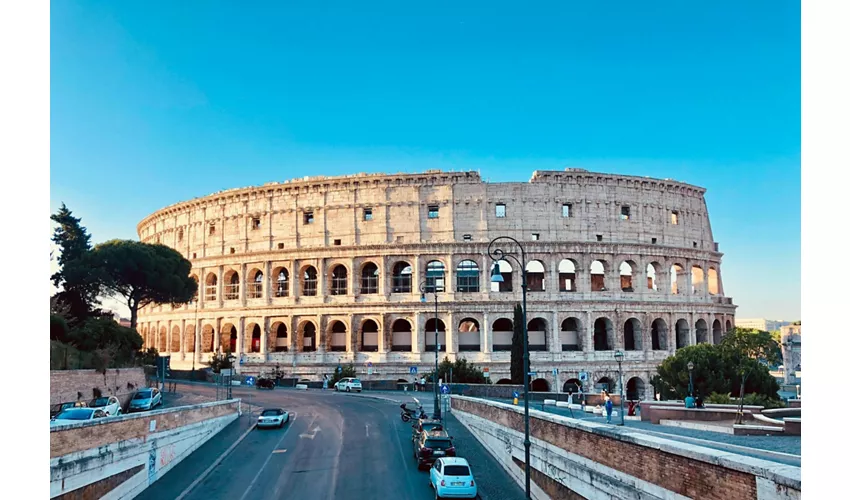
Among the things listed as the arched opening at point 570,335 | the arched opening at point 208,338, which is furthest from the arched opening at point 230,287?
the arched opening at point 570,335

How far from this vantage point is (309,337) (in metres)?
63.7

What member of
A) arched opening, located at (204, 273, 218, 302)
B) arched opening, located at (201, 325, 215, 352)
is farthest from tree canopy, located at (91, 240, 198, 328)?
Answer: arched opening, located at (201, 325, 215, 352)

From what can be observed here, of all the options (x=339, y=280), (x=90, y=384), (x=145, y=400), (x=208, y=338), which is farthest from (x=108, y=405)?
(x=208, y=338)

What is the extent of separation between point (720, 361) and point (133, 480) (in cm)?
3621

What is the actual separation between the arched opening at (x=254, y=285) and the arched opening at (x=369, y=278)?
1115 cm

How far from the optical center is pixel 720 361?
4134cm

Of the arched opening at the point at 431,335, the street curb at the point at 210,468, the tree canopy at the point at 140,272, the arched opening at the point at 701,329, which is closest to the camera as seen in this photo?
the street curb at the point at 210,468

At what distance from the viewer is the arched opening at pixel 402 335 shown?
2363 inches

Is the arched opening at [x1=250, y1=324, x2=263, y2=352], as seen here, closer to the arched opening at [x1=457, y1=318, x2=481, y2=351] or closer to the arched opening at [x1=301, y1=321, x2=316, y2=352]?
the arched opening at [x1=301, y1=321, x2=316, y2=352]

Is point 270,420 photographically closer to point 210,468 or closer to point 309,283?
point 210,468

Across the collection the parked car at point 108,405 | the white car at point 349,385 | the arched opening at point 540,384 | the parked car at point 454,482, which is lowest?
the arched opening at point 540,384

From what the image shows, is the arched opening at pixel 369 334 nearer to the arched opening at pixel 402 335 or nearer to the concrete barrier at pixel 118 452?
the arched opening at pixel 402 335

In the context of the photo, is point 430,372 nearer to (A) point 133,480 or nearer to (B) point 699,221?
(B) point 699,221

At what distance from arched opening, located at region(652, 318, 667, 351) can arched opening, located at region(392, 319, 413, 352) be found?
2393cm
